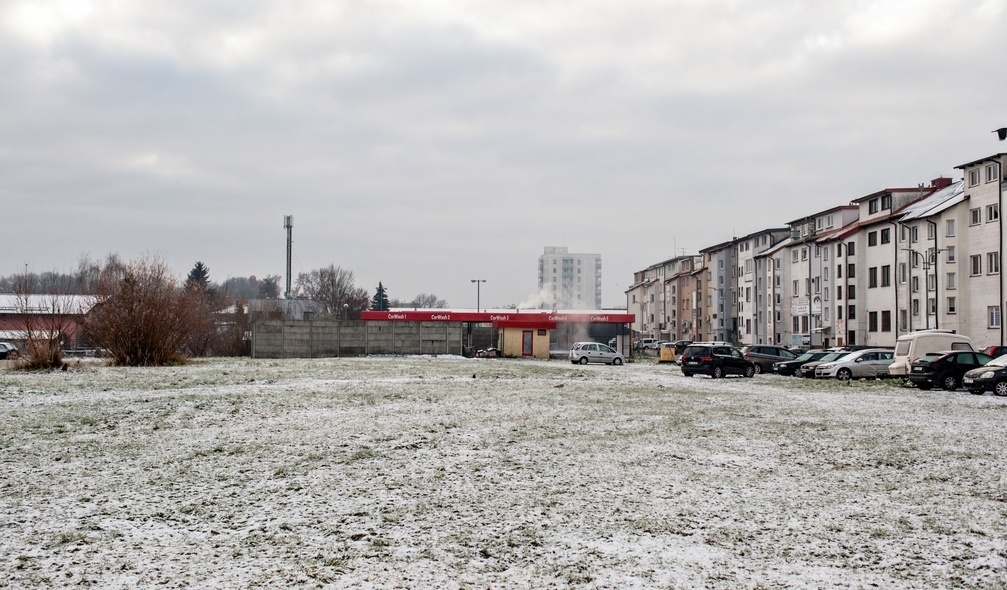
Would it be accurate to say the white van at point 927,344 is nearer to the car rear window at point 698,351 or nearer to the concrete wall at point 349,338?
the car rear window at point 698,351

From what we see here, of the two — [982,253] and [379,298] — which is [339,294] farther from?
[982,253]

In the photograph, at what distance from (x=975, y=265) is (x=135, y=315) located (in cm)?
5123

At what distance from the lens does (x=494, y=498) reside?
905 centimetres

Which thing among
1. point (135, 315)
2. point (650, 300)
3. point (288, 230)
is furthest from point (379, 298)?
point (135, 315)

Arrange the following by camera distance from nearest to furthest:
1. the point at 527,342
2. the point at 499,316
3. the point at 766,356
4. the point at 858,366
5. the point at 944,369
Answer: the point at 944,369, the point at 858,366, the point at 766,356, the point at 527,342, the point at 499,316

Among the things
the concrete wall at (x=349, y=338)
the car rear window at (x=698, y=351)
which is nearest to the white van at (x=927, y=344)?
the car rear window at (x=698, y=351)

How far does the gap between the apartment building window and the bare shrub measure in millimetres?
49180

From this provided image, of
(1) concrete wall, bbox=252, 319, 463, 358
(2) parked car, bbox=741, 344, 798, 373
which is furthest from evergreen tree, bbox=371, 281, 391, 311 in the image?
(2) parked car, bbox=741, 344, 798, 373

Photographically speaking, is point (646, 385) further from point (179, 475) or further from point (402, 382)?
point (179, 475)

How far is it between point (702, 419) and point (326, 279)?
10125cm

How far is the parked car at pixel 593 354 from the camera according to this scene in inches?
2045

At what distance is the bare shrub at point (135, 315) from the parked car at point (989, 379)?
34.0m

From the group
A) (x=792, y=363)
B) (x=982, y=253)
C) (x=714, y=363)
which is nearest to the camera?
(x=714, y=363)

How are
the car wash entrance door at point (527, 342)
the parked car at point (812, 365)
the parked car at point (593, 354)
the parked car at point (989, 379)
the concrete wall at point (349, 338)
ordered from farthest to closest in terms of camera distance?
the car wash entrance door at point (527, 342) < the concrete wall at point (349, 338) < the parked car at point (593, 354) < the parked car at point (812, 365) < the parked car at point (989, 379)
